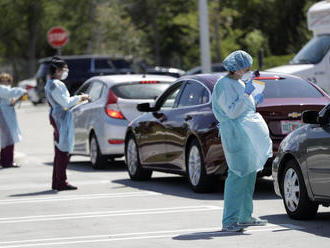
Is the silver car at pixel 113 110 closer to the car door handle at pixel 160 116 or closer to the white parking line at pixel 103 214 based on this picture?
the car door handle at pixel 160 116

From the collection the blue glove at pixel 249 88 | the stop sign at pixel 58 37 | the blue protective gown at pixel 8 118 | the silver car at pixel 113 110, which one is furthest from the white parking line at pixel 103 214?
the stop sign at pixel 58 37

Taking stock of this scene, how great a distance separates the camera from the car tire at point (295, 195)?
10773 mm

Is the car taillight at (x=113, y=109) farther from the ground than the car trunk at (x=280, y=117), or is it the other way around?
the car trunk at (x=280, y=117)

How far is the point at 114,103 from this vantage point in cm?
1891

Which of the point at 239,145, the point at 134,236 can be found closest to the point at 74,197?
the point at 134,236

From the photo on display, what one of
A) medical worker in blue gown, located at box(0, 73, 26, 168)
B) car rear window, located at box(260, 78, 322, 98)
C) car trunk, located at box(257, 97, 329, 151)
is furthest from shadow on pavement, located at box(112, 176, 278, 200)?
medical worker in blue gown, located at box(0, 73, 26, 168)

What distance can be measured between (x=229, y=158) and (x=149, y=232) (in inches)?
40.1

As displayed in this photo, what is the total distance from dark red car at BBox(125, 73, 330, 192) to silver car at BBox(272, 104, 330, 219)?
193cm

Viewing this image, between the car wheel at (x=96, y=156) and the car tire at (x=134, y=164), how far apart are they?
2.19 m

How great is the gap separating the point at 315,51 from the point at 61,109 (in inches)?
373

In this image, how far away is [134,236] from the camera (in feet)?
33.2

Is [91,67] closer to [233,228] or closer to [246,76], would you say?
[246,76]

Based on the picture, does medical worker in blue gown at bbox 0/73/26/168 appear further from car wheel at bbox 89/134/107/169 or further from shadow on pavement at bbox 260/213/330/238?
shadow on pavement at bbox 260/213/330/238

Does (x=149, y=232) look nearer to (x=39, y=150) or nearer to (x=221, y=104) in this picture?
(x=221, y=104)
